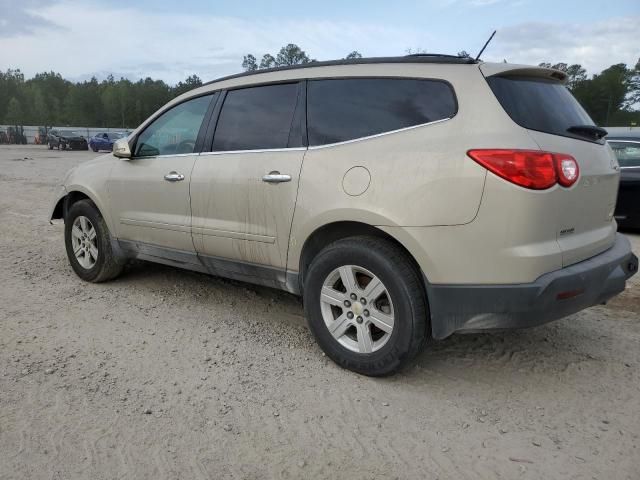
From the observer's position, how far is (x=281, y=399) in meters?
2.99

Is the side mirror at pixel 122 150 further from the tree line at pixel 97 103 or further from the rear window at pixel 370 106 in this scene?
the tree line at pixel 97 103

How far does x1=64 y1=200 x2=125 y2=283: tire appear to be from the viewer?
16.1 ft

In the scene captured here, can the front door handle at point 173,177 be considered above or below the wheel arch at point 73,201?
above

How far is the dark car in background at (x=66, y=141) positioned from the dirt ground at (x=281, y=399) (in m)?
44.6

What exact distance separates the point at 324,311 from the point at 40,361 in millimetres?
1817

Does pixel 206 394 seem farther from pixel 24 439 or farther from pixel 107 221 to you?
pixel 107 221

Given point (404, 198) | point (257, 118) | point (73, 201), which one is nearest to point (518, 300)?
point (404, 198)

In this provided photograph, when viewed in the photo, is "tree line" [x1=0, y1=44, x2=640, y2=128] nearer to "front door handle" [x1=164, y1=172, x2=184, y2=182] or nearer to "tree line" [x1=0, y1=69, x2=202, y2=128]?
"tree line" [x1=0, y1=69, x2=202, y2=128]

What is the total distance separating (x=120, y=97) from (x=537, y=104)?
114 meters

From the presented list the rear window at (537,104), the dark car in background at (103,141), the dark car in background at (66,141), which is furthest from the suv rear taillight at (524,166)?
the dark car in background at (66,141)

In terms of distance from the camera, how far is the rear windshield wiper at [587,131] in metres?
3.05

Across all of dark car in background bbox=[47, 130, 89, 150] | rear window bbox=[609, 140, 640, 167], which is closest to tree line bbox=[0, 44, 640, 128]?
dark car in background bbox=[47, 130, 89, 150]

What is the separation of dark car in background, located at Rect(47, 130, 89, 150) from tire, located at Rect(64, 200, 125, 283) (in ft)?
144

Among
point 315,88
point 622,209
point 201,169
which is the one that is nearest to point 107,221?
point 201,169
